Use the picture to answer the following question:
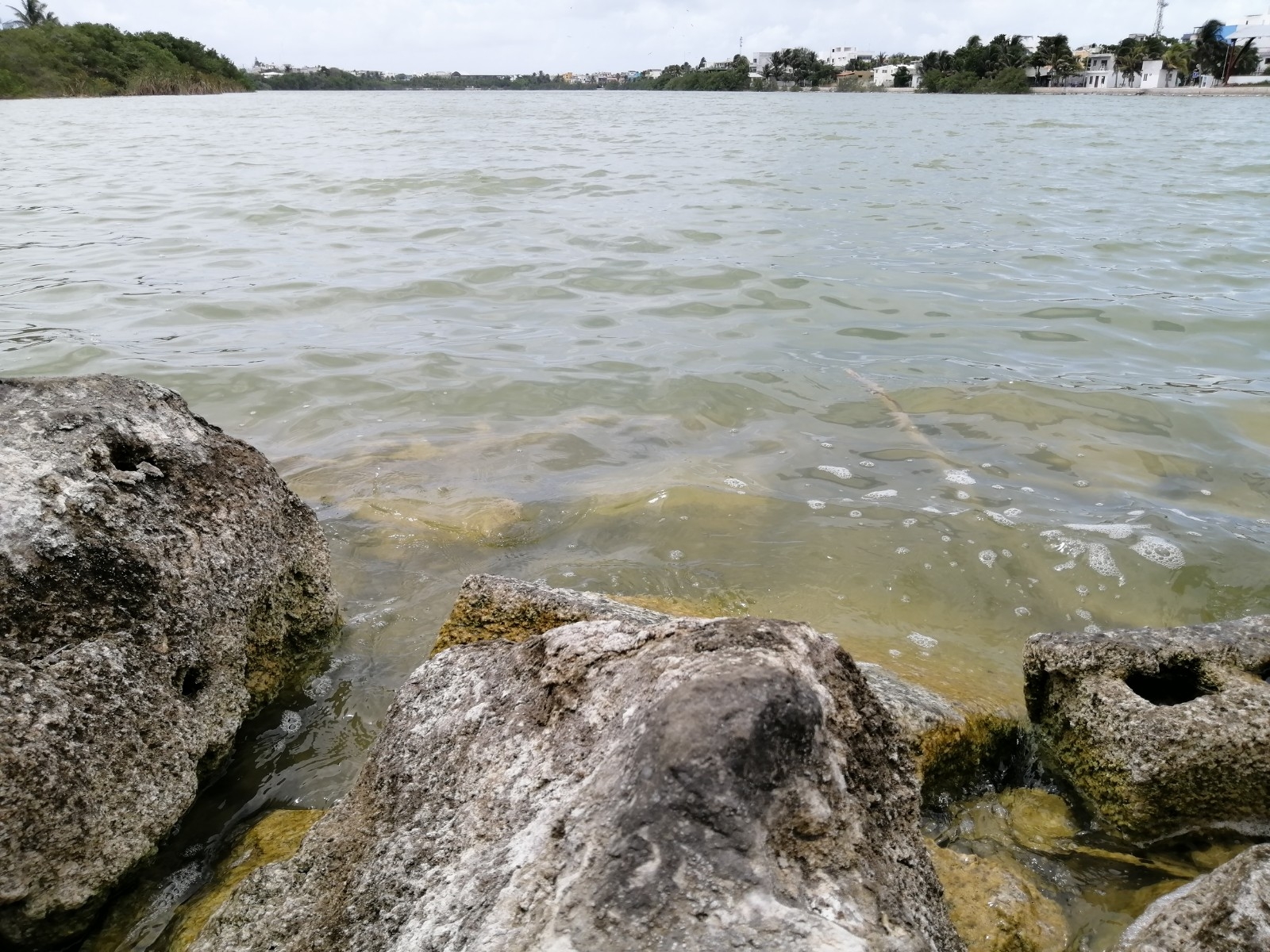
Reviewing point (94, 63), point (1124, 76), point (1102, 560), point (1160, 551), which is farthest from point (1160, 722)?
point (1124, 76)

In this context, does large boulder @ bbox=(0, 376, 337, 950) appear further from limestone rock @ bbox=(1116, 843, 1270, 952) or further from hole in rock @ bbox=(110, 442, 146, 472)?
Answer: limestone rock @ bbox=(1116, 843, 1270, 952)

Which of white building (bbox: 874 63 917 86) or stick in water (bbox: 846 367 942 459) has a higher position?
white building (bbox: 874 63 917 86)

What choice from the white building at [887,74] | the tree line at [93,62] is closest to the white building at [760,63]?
the white building at [887,74]

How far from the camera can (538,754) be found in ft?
5.71

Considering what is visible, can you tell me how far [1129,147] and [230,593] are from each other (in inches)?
1070

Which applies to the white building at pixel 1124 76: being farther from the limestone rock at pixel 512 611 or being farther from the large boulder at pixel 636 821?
the large boulder at pixel 636 821

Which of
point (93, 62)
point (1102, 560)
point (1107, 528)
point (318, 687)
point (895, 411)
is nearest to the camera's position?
point (318, 687)

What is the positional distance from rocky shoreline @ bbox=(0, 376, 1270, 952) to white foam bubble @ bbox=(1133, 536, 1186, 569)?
176 cm

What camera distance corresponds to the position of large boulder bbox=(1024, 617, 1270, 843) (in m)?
2.55

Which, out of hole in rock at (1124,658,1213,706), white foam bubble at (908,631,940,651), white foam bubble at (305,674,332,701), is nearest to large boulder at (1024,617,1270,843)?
hole in rock at (1124,658,1213,706)

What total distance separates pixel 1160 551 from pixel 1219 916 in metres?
3.37

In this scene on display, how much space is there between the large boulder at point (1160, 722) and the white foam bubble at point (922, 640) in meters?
0.86

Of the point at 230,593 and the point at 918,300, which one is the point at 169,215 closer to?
the point at 918,300

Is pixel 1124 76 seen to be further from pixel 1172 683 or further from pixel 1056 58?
pixel 1172 683
